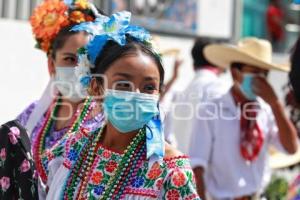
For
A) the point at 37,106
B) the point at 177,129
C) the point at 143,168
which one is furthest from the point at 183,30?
the point at 143,168

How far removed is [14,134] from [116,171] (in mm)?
417

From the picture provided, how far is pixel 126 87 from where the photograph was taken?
2.78 metres

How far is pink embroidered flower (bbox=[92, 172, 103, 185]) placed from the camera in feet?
8.91

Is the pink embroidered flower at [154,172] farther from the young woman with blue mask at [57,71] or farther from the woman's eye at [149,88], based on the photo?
the young woman with blue mask at [57,71]

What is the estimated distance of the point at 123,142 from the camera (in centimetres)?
279

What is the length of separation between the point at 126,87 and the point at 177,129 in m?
3.94

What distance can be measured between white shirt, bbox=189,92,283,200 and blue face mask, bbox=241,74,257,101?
4.5 inches

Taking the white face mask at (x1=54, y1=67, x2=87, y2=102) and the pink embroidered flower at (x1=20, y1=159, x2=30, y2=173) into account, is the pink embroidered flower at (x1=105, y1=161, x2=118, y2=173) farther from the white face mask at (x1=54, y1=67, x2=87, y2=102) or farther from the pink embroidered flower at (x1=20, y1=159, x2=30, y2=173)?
the white face mask at (x1=54, y1=67, x2=87, y2=102)

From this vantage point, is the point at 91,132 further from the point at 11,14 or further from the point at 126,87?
the point at 11,14

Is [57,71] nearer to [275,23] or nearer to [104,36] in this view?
[104,36]

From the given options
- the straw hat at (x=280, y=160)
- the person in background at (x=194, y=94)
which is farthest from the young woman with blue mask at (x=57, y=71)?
the straw hat at (x=280, y=160)

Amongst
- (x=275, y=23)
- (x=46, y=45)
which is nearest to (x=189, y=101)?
(x=46, y=45)

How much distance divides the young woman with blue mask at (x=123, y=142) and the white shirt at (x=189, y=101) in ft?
8.59

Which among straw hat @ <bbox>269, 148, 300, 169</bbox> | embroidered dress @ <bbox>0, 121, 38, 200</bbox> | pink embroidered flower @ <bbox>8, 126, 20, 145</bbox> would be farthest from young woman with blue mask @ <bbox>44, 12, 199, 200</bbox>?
straw hat @ <bbox>269, 148, 300, 169</bbox>
